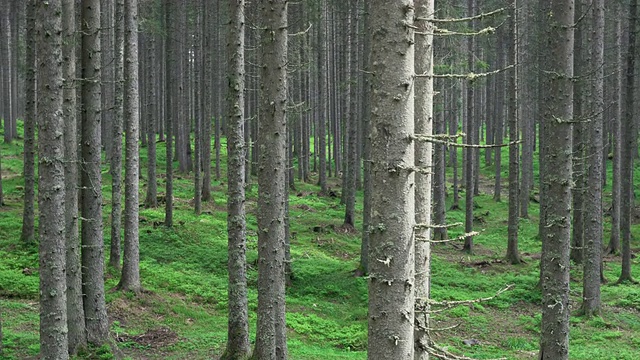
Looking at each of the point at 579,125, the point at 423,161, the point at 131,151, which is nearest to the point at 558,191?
the point at 423,161

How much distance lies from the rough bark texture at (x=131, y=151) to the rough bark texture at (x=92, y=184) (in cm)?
414

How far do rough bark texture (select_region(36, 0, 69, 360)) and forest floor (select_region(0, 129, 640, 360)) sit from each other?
8.59 feet

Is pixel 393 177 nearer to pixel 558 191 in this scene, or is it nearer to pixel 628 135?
pixel 558 191

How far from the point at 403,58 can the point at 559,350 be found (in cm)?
615

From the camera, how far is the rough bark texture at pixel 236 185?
10.2 m

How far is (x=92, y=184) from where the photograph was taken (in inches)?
408

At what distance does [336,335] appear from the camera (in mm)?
13945

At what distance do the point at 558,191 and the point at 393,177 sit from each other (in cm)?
529

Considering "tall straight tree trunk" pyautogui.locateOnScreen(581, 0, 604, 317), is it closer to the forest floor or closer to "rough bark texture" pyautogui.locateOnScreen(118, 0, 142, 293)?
the forest floor

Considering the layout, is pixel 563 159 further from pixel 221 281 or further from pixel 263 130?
pixel 221 281

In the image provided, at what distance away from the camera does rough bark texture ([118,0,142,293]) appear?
14.6m

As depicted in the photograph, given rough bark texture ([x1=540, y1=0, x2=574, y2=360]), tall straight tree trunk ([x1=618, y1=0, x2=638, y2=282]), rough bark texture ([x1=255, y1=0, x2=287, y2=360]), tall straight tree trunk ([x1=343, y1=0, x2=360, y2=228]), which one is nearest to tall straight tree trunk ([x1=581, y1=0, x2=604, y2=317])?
tall straight tree trunk ([x1=618, y1=0, x2=638, y2=282])

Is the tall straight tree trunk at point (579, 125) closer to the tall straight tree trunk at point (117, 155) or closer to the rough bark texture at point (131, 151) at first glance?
the rough bark texture at point (131, 151)

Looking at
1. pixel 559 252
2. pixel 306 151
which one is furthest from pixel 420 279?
pixel 306 151
